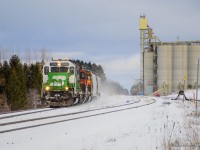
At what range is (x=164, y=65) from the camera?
278ft

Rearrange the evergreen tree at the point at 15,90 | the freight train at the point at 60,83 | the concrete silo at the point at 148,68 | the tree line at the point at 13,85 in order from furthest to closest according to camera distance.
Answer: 1. the concrete silo at the point at 148,68
2. the tree line at the point at 13,85
3. the evergreen tree at the point at 15,90
4. the freight train at the point at 60,83

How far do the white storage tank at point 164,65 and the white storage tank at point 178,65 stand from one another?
1194 millimetres

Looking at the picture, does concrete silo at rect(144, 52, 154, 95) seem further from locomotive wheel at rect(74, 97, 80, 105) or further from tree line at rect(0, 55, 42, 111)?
locomotive wheel at rect(74, 97, 80, 105)

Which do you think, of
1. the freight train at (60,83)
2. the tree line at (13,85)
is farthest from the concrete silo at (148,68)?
the freight train at (60,83)

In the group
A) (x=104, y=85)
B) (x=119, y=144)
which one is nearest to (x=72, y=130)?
(x=119, y=144)

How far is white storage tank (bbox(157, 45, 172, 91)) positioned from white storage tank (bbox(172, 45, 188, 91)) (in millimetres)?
1194

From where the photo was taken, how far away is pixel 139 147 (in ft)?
28.6

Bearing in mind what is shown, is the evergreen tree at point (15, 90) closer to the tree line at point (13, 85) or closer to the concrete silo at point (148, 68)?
the tree line at point (13, 85)

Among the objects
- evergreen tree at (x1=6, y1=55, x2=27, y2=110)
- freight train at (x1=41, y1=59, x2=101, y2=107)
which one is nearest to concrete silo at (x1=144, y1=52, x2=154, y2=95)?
evergreen tree at (x1=6, y1=55, x2=27, y2=110)

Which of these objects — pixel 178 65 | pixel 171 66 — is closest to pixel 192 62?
pixel 178 65

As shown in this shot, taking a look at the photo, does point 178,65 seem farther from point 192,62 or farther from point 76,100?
point 76,100

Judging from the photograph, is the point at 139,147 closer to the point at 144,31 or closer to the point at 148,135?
the point at 148,135

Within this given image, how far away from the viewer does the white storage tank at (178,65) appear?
84312 mm

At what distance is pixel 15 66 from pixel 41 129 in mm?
40956
